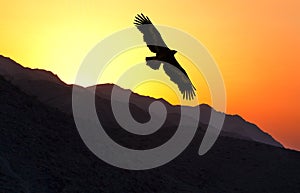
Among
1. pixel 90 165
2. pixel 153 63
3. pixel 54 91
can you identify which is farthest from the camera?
pixel 54 91

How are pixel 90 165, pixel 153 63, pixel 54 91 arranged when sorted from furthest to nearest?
pixel 54 91, pixel 90 165, pixel 153 63

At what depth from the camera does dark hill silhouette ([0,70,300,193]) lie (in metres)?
41.4

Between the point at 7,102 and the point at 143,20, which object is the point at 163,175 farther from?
the point at 143,20

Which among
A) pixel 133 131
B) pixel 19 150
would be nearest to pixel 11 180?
pixel 19 150

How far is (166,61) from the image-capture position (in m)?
23.8

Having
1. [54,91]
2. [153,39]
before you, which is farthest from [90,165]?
A: [54,91]

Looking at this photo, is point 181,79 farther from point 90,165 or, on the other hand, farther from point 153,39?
point 90,165

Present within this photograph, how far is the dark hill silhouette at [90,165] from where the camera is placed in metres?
41.4

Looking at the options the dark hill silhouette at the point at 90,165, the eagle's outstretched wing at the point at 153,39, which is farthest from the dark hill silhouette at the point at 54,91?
the eagle's outstretched wing at the point at 153,39

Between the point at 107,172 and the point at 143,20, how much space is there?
25.8 m

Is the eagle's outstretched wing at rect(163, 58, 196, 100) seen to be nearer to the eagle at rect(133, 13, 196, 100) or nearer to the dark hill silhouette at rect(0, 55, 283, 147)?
the eagle at rect(133, 13, 196, 100)

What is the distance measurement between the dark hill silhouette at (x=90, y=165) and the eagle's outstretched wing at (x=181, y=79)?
15.5m

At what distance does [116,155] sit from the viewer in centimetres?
5266

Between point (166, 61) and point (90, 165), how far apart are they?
1042 inches
